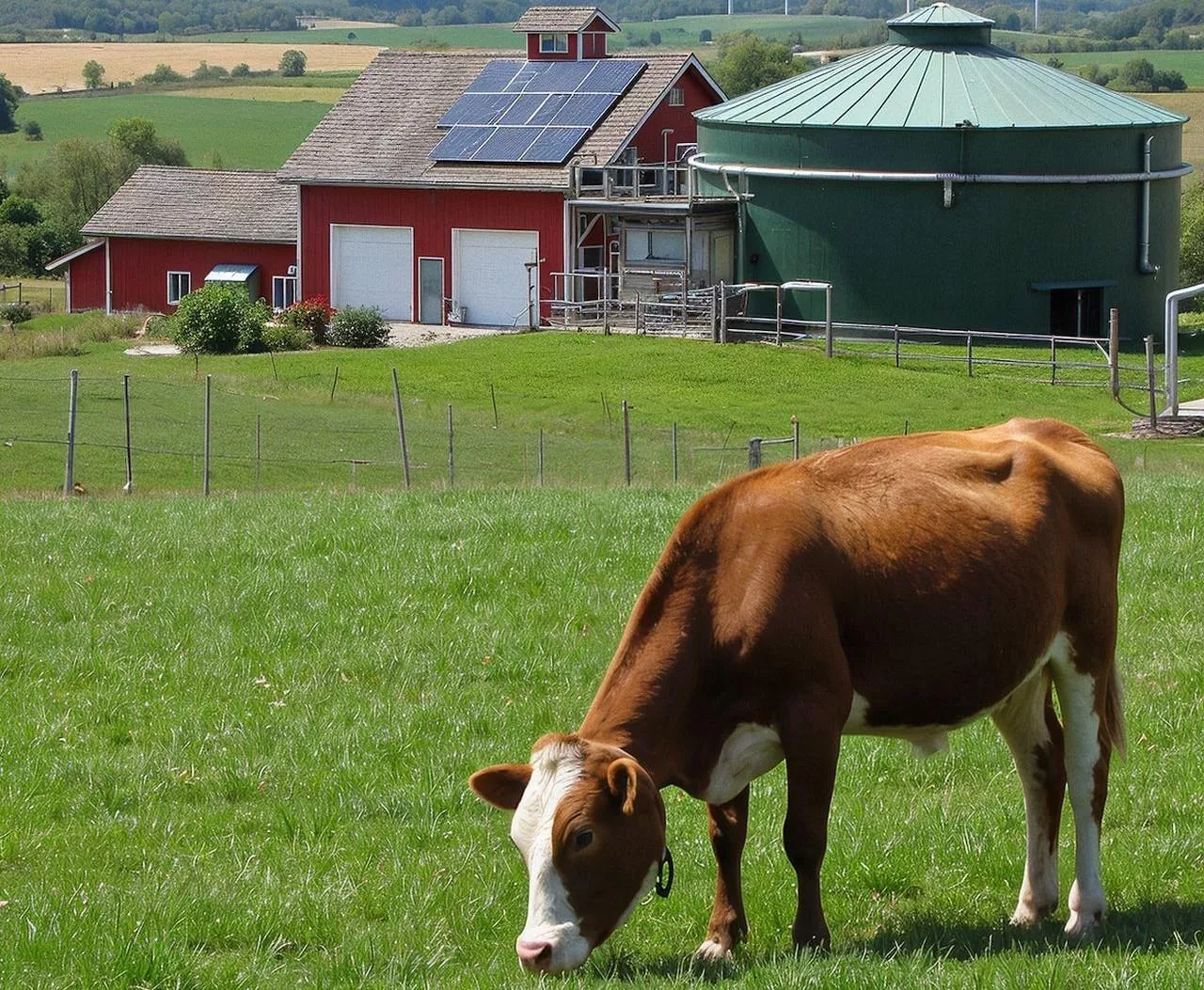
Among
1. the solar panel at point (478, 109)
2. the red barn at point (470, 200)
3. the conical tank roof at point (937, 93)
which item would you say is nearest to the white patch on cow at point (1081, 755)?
the conical tank roof at point (937, 93)

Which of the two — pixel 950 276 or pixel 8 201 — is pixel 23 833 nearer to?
pixel 950 276

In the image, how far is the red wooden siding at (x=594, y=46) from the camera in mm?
51562

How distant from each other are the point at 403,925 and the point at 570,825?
3.73 feet

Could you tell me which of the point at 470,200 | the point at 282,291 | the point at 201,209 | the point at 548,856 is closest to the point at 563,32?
Result: the point at 470,200

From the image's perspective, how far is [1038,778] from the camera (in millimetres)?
6453

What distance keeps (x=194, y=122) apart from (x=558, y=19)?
76.0 meters

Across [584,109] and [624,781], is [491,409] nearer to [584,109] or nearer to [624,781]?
[584,109]

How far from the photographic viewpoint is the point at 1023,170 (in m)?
40.6

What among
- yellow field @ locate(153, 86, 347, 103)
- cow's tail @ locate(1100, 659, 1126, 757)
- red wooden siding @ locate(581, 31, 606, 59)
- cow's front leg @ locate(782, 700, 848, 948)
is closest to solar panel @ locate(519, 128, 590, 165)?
red wooden siding @ locate(581, 31, 606, 59)

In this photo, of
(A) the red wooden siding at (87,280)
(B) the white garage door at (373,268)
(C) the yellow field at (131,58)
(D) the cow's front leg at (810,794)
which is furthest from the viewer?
(C) the yellow field at (131,58)

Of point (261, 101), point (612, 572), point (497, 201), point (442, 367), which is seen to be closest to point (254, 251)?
point (497, 201)

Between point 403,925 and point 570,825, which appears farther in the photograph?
point 403,925

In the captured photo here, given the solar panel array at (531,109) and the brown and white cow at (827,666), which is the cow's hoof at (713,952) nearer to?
the brown and white cow at (827,666)

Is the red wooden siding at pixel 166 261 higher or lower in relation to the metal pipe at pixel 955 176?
lower
